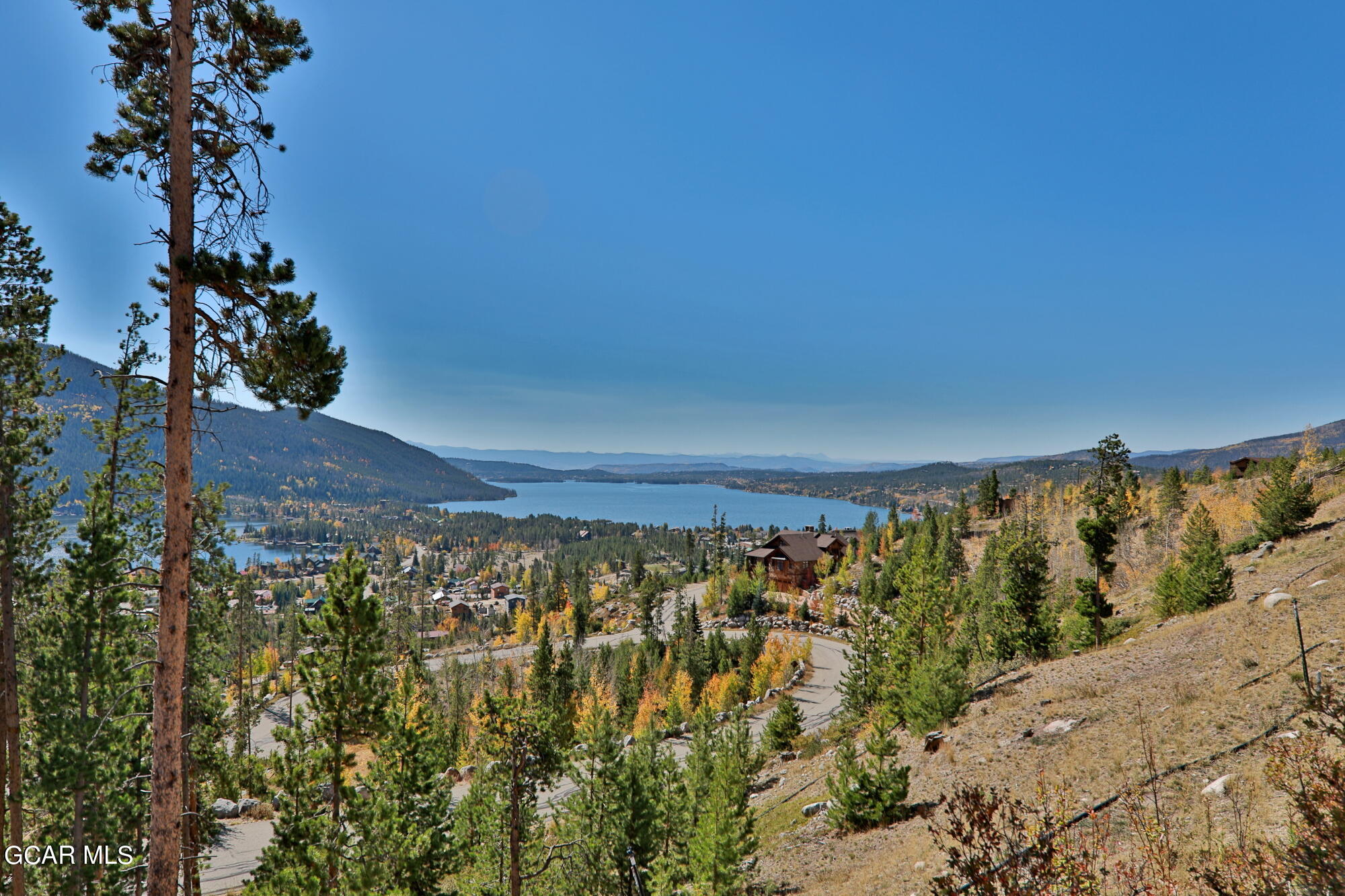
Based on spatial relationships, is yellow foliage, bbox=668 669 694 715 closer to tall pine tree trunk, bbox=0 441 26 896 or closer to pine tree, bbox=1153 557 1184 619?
pine tree, bbox=1153 557 1184 619

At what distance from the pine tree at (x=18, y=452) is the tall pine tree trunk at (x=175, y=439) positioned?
7566mm

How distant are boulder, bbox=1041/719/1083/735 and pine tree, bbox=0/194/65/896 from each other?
2100 centimetres

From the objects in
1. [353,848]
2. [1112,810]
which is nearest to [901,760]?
[1112,810]

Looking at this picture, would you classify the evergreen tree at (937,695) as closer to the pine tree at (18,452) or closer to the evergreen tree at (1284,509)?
the pine tree at (18,452)

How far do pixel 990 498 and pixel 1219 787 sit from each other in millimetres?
84669

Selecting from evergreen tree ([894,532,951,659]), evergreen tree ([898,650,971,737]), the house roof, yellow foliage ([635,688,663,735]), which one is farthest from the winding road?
the house roof

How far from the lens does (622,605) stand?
288ft

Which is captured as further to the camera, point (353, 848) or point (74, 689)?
point (74, 689)

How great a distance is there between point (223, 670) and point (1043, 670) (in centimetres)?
2647

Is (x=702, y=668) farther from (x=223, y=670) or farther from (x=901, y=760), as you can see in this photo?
(x=223, y=670)

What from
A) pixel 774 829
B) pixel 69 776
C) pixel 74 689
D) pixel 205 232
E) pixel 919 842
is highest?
pixel 205 232

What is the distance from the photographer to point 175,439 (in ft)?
19.6

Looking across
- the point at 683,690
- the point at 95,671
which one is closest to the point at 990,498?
the point at 683,690

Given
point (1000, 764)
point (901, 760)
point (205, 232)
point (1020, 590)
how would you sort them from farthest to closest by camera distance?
1. point (1020, 590)
2. point (901, 760)
3. point (1000, 764)
4. point (205, 232)
